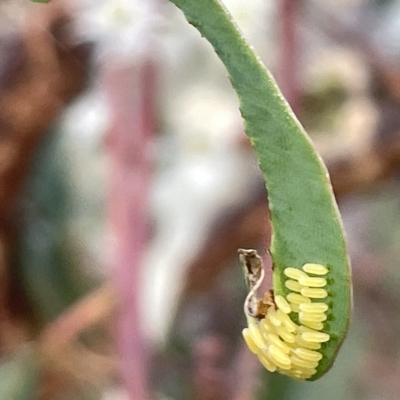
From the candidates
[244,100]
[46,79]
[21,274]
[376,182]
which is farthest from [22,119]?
[244,100]

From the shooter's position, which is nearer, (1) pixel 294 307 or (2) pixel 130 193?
(1) pixel 294 307

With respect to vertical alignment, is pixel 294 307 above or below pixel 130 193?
above

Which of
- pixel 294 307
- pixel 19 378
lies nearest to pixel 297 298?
pixel 294 307

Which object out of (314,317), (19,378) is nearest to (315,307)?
(314,317)

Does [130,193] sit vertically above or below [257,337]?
below

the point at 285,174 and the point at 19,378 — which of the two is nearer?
the point at 285,174

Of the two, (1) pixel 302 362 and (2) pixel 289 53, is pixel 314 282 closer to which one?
(1) pixel 302 362

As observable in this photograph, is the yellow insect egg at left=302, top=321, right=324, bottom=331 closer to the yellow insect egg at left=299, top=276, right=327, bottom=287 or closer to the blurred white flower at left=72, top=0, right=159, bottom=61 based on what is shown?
the yellow insect egg at left=299, top=276, right=327, bottom=287

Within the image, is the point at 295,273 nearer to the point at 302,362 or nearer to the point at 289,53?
the point at 302,362
